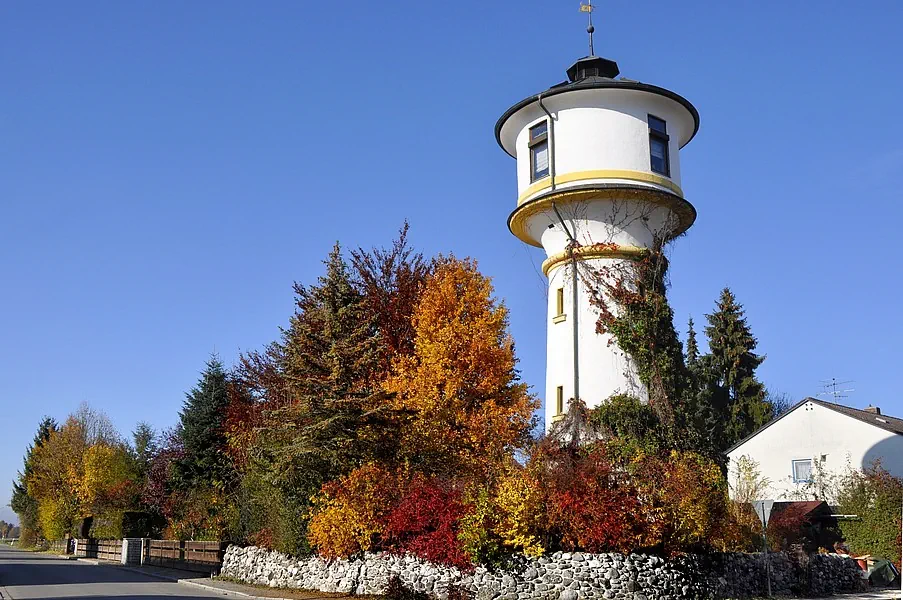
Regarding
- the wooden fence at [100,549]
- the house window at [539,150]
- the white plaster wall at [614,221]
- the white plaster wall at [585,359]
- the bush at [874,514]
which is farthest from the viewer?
the wooden fence at [100,549]

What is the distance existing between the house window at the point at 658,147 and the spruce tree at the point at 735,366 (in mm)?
27844

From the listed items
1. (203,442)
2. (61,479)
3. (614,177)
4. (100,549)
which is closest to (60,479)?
(61,479)

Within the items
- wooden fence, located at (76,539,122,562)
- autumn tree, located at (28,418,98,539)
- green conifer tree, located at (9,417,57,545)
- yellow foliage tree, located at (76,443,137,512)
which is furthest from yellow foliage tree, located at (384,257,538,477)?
green conifer tree, located at (9,417,57,545)

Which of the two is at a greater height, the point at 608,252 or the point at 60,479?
the point at 608,252

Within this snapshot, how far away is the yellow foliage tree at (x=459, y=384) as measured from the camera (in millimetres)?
24062

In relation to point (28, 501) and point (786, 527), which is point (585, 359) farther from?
point (28, 501)

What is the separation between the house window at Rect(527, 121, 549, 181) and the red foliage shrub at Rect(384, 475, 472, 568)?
9.98 m

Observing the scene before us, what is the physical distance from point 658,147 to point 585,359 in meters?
6.79

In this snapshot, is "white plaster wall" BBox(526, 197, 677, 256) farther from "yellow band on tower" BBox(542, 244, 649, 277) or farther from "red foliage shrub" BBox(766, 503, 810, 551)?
"red foliage shrub" BBox(766, 503, 810, 551)

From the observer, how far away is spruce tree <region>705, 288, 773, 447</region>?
49.6 m

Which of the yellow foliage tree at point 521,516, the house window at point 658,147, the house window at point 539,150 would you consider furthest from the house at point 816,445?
the yellow foliage tree at point 521,516

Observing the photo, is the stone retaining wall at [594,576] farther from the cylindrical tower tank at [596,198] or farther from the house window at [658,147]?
the house window at [658,147]

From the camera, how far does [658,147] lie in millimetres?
24844

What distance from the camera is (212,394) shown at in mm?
37531
